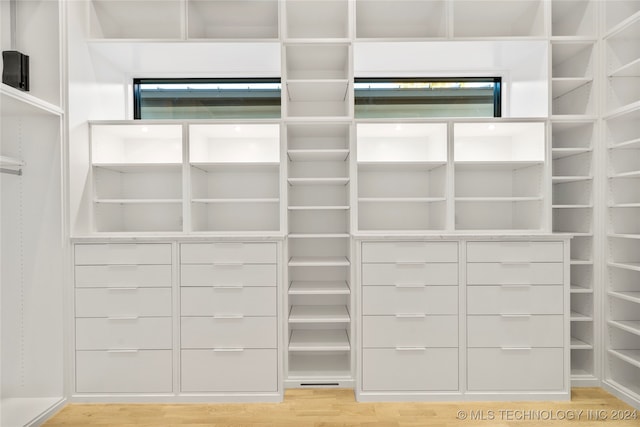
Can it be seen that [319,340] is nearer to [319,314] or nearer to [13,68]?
[319,314]

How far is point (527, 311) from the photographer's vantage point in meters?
2.50

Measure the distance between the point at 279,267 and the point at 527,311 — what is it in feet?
5.27

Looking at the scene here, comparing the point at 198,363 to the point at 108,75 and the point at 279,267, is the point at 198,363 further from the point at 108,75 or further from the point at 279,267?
the point at 108,75

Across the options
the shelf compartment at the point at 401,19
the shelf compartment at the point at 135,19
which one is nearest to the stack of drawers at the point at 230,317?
the shelf compartment at the point at 135,19

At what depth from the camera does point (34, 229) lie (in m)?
2.42

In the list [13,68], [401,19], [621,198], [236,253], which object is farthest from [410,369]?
[13,68]

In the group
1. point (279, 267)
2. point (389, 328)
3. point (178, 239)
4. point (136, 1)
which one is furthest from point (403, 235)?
point (136, 1)

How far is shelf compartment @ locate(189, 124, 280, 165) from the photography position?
2.66m

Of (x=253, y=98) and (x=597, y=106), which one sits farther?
(x=253, y=98)

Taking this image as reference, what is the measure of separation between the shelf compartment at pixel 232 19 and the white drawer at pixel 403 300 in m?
2.02

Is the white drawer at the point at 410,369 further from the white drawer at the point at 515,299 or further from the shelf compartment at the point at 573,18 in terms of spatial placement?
the shelf compartment at the point at 573,18

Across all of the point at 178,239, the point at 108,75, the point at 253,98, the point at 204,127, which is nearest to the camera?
the point at 178,239

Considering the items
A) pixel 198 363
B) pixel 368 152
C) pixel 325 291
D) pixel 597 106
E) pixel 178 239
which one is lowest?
pixel 198 363

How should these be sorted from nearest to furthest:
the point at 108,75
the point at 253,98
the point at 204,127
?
1. the point at 204,127
2. the point at 108,75
3. the point at 253,98
